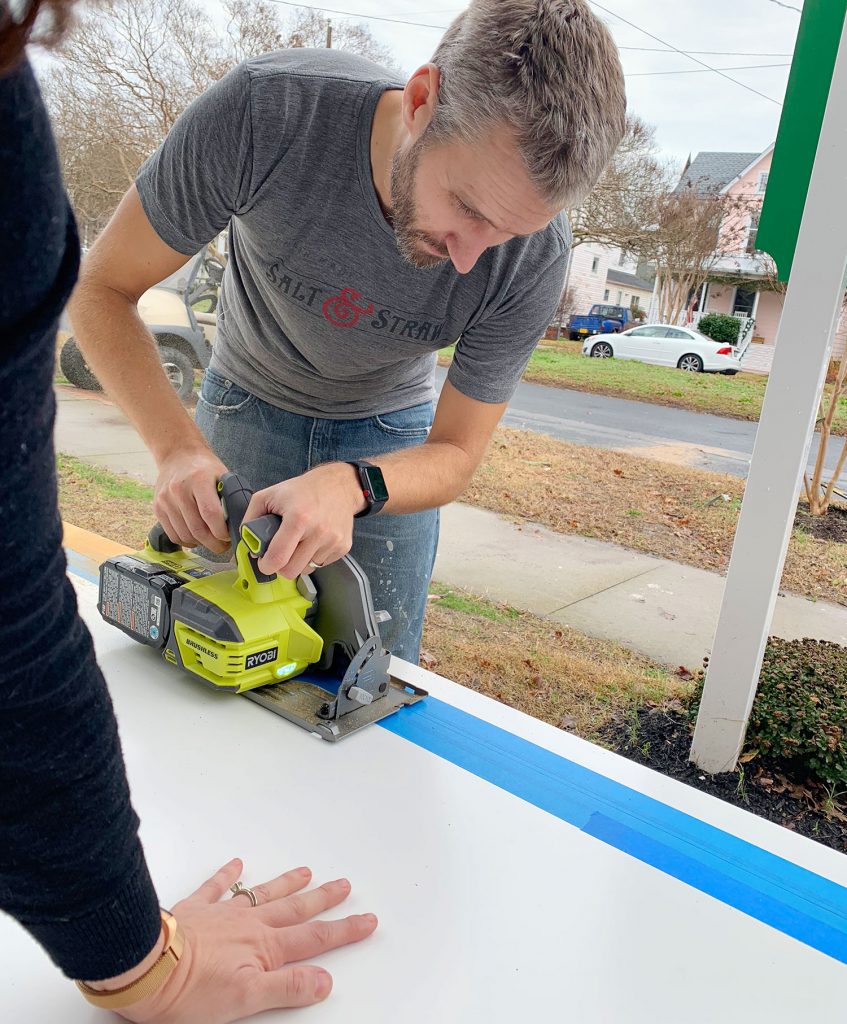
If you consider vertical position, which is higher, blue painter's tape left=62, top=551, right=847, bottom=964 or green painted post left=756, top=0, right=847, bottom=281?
green painted post left=756, top=0, right=847, bottom=281

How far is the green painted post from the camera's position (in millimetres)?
1900

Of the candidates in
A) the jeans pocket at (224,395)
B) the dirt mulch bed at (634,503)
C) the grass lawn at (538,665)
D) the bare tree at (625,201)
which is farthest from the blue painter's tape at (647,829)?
the bare tree at (625,201)

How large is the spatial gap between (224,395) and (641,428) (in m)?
6.77

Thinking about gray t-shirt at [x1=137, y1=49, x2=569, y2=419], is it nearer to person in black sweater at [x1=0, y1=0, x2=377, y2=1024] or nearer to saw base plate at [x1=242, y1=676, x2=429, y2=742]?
saw base plate at [x1=242, y1=676, x2=429, y2=742]

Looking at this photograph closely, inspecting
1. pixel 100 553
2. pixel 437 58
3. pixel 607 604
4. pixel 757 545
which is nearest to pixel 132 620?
pixel 100 553

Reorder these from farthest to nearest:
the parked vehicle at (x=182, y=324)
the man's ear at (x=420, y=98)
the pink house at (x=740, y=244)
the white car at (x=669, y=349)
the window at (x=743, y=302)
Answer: the window at (x=743, y=302) → the white car at (x=669, y=349) → the pink house at (x=740, y=244) → the parked vehicle at (x=182, y=324) → the man's ear at (x=420, y=98)

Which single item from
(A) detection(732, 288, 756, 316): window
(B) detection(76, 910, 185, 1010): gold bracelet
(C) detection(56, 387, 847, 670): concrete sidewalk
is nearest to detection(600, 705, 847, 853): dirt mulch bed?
(C) detection(56, 387, 847, 670): concrete sidewalk

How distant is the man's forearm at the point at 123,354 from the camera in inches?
57.4

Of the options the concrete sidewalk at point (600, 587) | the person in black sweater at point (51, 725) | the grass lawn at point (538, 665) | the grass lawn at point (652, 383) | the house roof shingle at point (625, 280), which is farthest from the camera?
the house roof shingle at point (625, 280)

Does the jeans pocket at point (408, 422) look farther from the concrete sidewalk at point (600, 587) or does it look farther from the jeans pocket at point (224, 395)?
the concrete sidewalk at point (600, 587)

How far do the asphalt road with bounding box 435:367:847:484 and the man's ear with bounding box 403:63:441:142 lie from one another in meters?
4.67

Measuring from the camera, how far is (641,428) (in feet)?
26.7

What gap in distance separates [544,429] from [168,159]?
20.4 feet

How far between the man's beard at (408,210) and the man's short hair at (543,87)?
0.10 meters
